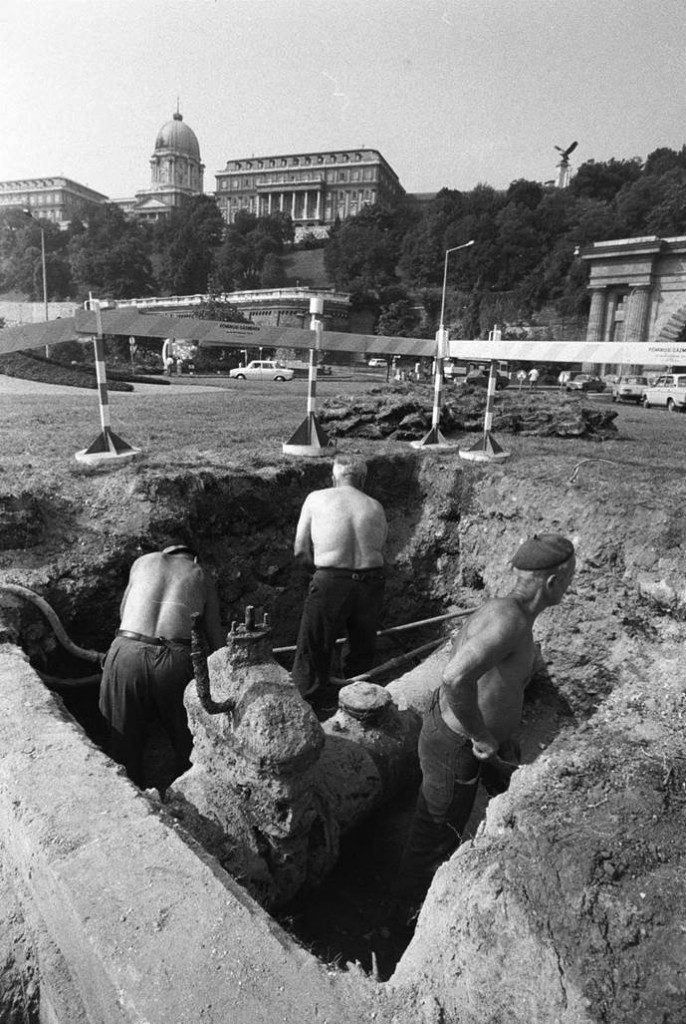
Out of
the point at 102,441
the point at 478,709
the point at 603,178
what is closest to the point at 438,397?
the point at 102,441

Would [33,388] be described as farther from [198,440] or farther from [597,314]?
[597,314]

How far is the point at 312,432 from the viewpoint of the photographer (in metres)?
7.18

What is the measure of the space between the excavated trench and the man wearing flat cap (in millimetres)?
269

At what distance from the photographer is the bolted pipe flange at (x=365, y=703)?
12.3ft

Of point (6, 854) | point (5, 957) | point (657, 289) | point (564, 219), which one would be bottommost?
point (5, 957)

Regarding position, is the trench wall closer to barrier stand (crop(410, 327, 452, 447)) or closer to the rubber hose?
the rubber hose

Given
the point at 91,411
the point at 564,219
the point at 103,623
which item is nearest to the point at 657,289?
the point at 564,219

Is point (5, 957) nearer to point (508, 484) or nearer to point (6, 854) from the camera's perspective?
point (6, 854)

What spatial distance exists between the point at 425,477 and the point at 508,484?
94 centimetres

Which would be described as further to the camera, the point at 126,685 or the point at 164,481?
the point at 164,481

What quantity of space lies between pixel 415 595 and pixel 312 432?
85.2 inches

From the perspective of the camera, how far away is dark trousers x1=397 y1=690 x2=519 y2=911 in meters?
2.82

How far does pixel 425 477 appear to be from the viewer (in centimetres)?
684

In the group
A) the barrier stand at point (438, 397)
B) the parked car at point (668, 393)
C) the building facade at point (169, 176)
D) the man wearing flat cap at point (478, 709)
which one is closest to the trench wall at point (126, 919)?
the man wearing flat cap at point (478, 709)
